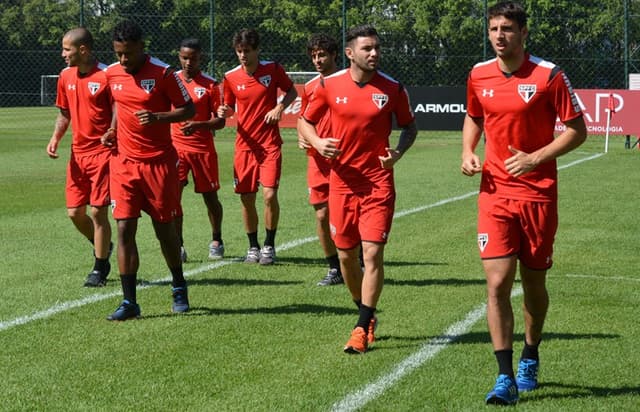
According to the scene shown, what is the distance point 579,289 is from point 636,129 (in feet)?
67.5

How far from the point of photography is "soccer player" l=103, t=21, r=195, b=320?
8516 mm

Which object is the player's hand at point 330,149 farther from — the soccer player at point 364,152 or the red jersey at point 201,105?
the red jersey at point 201,105

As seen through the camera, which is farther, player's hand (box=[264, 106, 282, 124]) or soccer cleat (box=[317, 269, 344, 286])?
player's hand (box=[264, 106, 282, 124])

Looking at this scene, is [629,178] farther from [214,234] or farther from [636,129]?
[214,234]

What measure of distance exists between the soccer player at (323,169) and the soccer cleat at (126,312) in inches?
81.6

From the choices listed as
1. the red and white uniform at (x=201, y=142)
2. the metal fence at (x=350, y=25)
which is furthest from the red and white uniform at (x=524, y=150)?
the metal fence at (x=350, y=25)

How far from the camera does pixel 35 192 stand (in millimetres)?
18469

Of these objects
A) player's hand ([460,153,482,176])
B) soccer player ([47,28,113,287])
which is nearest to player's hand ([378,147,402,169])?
player's hand ([460,153,482,176])

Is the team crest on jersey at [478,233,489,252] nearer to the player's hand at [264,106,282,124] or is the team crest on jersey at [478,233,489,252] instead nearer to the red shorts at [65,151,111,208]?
the red shorts at [65,151,111,208]

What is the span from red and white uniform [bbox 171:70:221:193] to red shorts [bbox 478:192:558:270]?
599cm

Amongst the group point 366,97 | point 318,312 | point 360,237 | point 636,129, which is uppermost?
point 366,97

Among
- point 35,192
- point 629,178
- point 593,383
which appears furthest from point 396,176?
point 593,383

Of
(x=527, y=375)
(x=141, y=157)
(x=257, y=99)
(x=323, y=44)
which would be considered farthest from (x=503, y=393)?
(x=257, y=99)

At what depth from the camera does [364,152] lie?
7.58 meters
